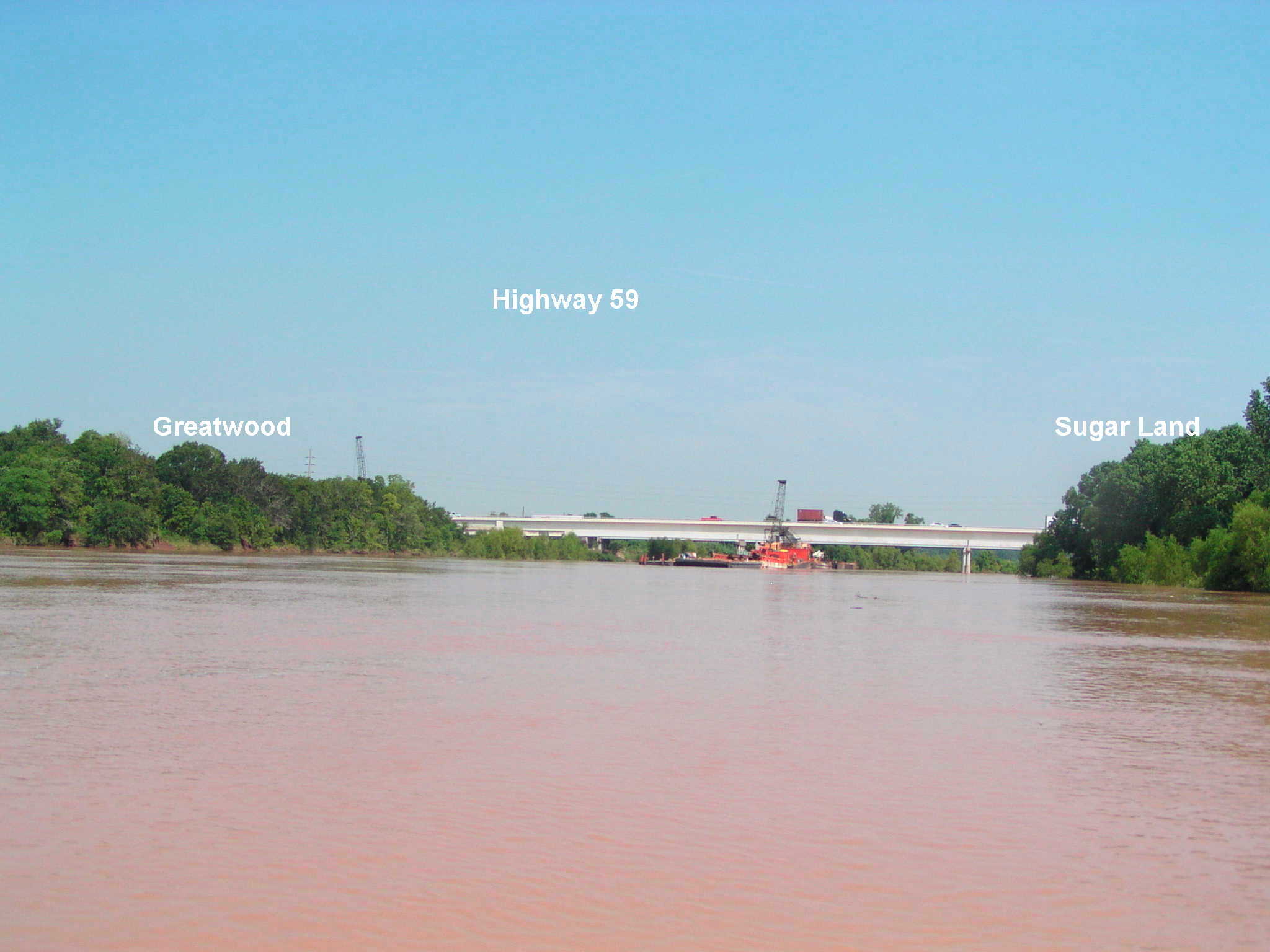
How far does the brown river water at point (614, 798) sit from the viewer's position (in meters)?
6.93

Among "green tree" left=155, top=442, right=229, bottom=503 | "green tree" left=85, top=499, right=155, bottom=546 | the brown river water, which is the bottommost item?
the brown river water

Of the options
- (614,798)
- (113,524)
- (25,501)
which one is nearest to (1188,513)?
(614,798)

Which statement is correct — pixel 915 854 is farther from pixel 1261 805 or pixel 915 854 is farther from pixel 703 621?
pixel 703 621

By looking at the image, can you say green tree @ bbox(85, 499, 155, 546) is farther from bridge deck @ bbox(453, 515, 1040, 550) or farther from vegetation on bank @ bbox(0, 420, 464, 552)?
bridge deck @ bbox(453, 515, 1040, 550)

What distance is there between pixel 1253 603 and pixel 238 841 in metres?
52.3

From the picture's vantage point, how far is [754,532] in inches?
6841

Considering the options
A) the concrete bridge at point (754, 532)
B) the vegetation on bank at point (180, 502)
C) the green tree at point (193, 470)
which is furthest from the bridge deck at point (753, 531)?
the green tree at point (193, 470)

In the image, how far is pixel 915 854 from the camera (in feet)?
27.8

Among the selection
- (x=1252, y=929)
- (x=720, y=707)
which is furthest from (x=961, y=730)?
(x=1252, y=929)

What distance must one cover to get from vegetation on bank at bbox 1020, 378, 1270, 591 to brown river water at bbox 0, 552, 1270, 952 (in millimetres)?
51014

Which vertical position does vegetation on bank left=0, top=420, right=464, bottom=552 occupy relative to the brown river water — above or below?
above

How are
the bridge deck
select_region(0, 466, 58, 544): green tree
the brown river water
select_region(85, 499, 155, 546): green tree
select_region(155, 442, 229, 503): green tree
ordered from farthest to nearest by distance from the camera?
1. the bridge deck
2. select_region(155, 442, 229, 503): green tree
3. select_region(85, 499, 155, 546): green tree
4. select_region(0, 466, 58, 544): green tree
5. the brown river water

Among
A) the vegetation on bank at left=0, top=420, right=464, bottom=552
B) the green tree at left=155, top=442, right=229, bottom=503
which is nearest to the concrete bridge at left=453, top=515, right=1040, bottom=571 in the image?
the vegetation on bank at left=0, top=420, right=464, bottom=552

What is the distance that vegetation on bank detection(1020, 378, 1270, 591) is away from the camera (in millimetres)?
68062
